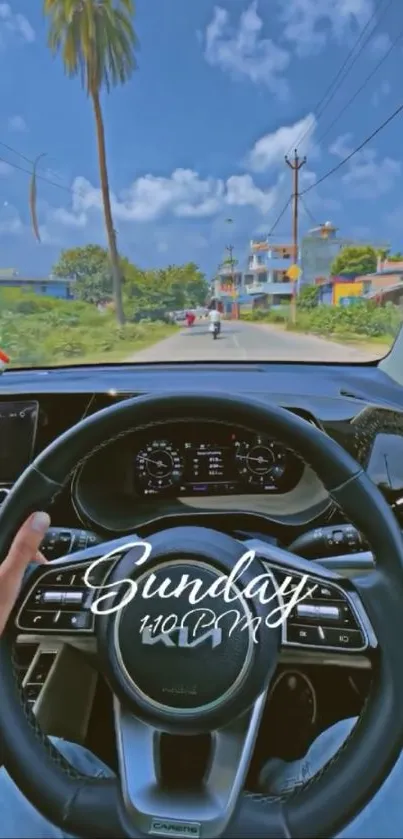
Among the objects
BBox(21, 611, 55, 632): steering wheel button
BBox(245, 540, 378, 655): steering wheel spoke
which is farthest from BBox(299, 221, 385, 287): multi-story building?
BBox(21, 611, 55, 632): steering wheel button

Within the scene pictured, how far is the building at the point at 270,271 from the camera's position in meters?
2.85

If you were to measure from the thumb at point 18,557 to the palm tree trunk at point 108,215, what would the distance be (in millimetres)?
1590

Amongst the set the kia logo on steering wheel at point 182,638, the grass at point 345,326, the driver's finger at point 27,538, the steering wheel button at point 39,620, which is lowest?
the steering wheel button at point 39,620

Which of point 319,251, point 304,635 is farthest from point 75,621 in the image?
point 319,251

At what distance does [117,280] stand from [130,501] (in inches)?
33.8

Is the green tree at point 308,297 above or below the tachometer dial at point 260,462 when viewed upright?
above

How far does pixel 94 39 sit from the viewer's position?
7.85ft

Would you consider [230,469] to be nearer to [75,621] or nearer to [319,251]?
[319,251]

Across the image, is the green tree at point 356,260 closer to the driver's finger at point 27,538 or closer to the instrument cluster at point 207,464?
the instrument cluster at point 207,464

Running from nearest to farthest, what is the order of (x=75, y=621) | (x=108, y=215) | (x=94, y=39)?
(x=75, y=621) → (x=94, y=39) → (x=108, y=215)

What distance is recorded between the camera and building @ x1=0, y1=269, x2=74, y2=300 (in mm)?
2719

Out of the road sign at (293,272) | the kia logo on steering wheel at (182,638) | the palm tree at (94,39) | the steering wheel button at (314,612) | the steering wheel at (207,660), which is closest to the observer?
the steering wheel at (207,660)

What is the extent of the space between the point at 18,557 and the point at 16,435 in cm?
157

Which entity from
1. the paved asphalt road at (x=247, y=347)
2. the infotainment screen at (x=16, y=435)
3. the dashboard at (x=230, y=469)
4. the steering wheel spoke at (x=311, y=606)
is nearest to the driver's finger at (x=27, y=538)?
the steering wheel spoke at (x=311, y=606)
